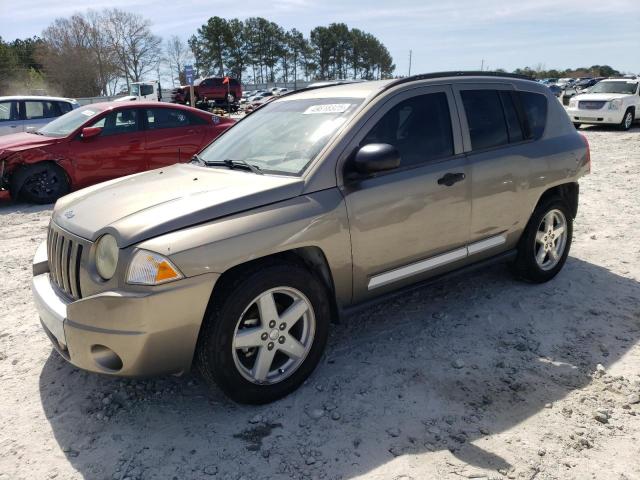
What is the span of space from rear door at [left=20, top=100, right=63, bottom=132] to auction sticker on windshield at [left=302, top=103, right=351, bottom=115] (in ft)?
31.7

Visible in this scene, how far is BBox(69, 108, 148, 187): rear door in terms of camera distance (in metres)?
8.43

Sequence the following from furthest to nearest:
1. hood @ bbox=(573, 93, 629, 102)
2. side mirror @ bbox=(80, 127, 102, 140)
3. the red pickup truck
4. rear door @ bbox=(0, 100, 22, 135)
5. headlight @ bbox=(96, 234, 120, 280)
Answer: the red pickup truck
hood @ bbox=(573, 93, 629, 102)
rear door @ bbox=(0, 100, 22, 135)
side mirror @ bbox=(80, 127, 102, 140)
headlight @ bbox=(96, 234, 120, 280)

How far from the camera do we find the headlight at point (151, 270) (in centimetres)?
260

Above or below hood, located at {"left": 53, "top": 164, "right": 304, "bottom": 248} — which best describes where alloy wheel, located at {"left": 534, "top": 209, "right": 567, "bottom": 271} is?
below

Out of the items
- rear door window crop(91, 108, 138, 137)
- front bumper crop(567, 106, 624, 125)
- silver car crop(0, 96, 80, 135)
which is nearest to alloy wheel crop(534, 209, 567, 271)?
rear door window crop(91, 108, 138, 137)

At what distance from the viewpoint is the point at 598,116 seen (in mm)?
17281

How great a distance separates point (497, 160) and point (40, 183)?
23.5ft

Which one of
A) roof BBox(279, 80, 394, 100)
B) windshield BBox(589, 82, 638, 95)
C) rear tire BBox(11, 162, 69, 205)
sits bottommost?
rear tire BBox(11, 162, 69, 205)

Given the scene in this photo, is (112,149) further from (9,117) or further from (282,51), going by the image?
(282,51)

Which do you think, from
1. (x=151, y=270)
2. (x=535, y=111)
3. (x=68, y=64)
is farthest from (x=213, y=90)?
(x=151, y=270)

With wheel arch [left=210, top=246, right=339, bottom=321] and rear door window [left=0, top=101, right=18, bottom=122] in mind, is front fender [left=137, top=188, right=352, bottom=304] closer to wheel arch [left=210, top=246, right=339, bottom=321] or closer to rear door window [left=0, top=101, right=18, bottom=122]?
wheel arch [left=210, top=246, right=339, bottom=321]

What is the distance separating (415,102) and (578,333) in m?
2.04

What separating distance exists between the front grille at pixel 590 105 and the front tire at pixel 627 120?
842 millimetres

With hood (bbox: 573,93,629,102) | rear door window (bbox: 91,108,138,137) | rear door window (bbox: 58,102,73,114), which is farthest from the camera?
hood (bbox: 573,93,629,102)
